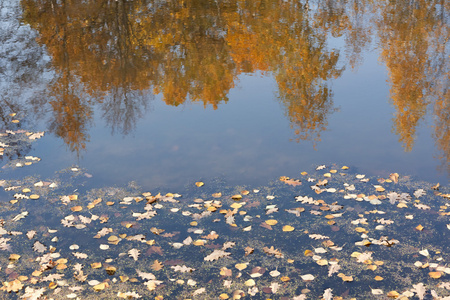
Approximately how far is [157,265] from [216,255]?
94 centimetres

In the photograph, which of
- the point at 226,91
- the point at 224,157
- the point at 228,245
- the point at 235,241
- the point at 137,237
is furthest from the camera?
the point at 226,91

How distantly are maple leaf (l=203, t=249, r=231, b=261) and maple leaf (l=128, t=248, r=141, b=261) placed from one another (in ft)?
3.59

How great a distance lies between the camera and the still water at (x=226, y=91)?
10.9 m

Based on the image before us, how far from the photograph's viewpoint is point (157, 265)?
738cm

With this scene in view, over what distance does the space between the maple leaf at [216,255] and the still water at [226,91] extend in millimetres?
2386

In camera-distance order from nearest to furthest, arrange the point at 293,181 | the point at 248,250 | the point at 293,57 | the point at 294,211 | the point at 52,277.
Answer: the point at 52,277 < the point at 248,250 < the point at 294,211 < the point at 293,181 < the point at 293,57

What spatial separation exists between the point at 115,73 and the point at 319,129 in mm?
7276

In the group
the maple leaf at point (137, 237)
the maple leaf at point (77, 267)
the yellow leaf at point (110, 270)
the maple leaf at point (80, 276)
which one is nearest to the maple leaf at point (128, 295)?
the yellow leaf at point (110, 270)

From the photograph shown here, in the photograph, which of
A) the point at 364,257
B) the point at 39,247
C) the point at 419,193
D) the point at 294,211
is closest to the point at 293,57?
the point at 419,193

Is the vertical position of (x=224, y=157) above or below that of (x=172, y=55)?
below

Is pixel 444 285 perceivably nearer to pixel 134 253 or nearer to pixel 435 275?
pixel 435 275

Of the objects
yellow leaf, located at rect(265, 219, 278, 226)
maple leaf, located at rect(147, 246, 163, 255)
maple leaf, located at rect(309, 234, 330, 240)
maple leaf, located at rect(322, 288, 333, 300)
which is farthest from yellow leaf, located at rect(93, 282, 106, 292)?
maple leaf, located at rect(309, 234, 330, 240)

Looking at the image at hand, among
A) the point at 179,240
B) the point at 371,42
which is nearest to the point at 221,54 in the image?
the point at 371,42

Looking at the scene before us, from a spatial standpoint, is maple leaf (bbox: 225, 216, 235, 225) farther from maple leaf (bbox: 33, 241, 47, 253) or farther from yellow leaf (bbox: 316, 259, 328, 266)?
maple leaf (bbox: 33, 241, 47, 253)
